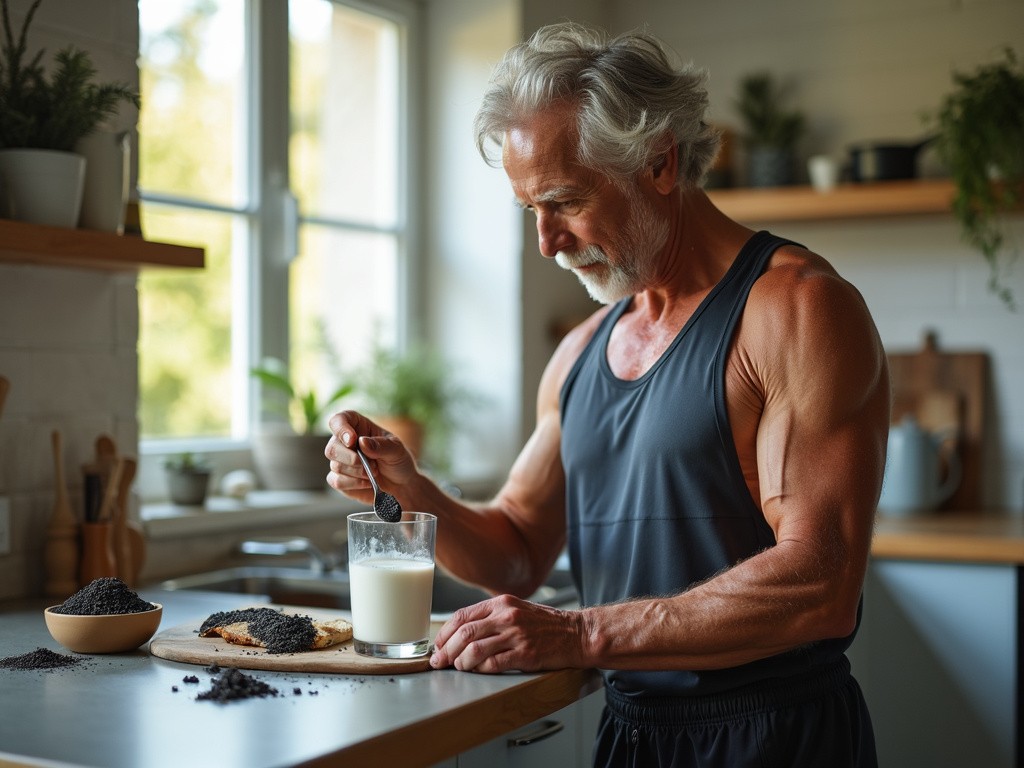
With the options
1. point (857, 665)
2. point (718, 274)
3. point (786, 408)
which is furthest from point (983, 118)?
point (786, 408)

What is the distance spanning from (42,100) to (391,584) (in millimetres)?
1006

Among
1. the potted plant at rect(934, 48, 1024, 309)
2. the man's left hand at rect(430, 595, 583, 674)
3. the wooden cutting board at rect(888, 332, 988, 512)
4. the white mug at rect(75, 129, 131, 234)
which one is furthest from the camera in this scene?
the wooden cutting board at rect(888, 332, 988, 512)

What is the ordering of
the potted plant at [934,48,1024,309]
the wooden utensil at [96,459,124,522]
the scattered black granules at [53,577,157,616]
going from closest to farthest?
the scattered black granules at [53,577,157,616] < the wooden utensil at [96,459,124,522] < the potted plant at [934,48,1024,309]

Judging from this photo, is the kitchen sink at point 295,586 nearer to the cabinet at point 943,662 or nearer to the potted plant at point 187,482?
the potted plant at point 187,482

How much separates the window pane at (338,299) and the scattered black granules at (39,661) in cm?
168

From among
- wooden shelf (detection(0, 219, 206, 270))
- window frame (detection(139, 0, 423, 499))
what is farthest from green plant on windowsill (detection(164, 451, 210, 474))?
wooden shelf (detection(0, 219, 206, 270))

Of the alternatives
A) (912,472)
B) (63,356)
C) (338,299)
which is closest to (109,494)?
(63,356)

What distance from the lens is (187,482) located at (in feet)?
8.15

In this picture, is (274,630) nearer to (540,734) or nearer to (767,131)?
(540,734)

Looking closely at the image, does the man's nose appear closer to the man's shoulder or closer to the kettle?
the man's shoulder

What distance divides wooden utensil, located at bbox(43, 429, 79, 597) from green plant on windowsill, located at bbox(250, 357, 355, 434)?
0.87m

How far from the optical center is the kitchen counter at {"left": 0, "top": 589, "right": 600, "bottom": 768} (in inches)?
43.2

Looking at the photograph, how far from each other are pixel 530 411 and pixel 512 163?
195 centimetres

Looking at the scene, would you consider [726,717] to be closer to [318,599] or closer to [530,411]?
[318,599]
